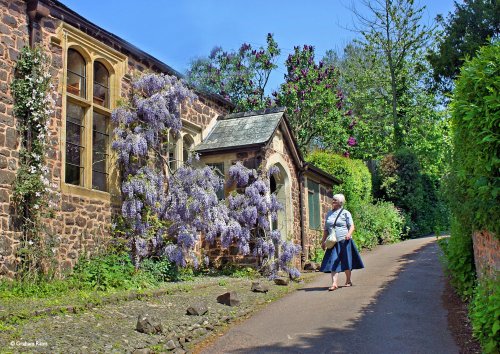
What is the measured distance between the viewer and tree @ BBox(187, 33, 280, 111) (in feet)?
75.8

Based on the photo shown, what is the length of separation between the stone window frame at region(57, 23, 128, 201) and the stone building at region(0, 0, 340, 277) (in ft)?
0.06

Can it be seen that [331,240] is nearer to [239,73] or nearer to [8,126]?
[8,126]

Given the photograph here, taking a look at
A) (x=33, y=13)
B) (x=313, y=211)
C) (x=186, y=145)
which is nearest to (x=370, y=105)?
(x=313, y=211)

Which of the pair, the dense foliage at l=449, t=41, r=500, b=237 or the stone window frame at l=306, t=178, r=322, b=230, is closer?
the dense foliage at l=449, t=41, r=500, b=237

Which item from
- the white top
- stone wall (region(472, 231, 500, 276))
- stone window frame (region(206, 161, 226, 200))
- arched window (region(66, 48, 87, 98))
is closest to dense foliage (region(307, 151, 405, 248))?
stone window frame (region(206, 161, 226, 200))

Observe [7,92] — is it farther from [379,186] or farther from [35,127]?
[379,186]

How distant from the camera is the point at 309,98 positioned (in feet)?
70.5

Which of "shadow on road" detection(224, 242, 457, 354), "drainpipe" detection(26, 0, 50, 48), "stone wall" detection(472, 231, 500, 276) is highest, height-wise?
"drainpipe" detection(26, 0, 50, 48)

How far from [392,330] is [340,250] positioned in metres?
3.09

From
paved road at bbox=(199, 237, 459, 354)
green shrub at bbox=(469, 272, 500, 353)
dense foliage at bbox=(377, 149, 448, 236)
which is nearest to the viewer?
green shrub at bbox=(469, 272, 500, 353)

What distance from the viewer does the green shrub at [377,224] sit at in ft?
59.2

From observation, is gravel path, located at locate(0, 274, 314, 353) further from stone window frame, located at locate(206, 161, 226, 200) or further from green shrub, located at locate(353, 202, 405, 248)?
green shrub, located at locate(353, 202, 405, 248)

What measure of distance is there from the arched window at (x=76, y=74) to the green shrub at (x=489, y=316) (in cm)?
779

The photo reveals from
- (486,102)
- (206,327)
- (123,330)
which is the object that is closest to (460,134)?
(486,102)
